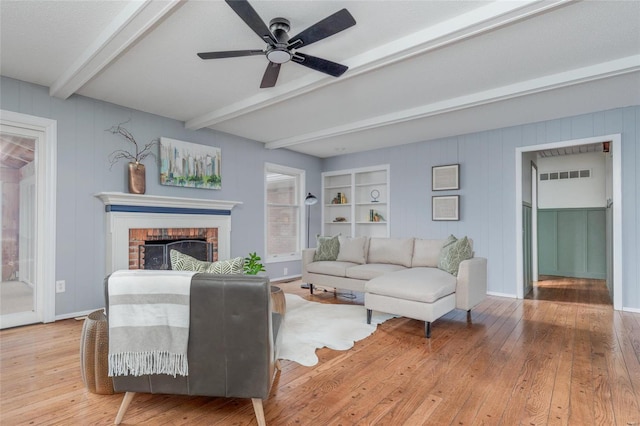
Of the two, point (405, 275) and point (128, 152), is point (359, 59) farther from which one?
point (128, 152)

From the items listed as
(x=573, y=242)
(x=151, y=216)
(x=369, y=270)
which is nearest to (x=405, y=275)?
(x=369, y=270)

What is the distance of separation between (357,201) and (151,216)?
3991 mm

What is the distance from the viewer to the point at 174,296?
1707 mm

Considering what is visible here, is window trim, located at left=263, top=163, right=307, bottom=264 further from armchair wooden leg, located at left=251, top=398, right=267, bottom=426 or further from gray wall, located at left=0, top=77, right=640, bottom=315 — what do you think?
armchair wooden leg, located at left=251, top=398, right=267, bottom=426

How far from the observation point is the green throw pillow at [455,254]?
382 centimetres

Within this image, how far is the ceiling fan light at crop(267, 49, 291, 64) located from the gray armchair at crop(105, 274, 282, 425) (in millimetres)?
1672

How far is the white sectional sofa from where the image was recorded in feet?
10.9

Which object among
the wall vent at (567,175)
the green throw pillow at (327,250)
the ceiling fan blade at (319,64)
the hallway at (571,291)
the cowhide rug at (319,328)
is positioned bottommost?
the hallway at (571,291)

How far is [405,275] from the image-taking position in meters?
3.73

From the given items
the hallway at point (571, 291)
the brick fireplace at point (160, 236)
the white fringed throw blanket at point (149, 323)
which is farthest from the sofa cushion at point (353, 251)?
the white fringed throw blanket at point (149, 323)

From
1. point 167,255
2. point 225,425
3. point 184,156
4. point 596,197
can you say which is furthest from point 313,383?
point 596,197

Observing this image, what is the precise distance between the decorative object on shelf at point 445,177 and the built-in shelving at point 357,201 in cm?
93

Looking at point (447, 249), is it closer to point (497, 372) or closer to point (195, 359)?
point (497, 372)

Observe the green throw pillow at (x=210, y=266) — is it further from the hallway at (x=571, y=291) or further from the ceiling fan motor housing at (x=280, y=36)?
the hallway at (x=571, y=291)
